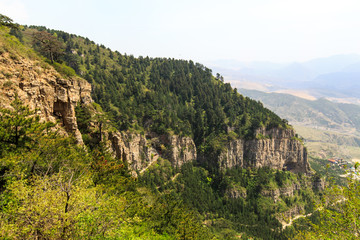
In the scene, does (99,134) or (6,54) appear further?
(99,134)

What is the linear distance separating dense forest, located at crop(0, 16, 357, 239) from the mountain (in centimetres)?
25

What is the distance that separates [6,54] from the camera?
3198cm

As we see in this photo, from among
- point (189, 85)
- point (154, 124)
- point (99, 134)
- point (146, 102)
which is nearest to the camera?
point (99, 134)

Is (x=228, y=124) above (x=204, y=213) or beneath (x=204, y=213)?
above

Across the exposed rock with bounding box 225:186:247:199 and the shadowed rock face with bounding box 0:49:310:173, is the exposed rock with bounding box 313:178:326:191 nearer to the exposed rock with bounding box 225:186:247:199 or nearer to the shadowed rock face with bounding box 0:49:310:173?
the shadowed rock face with bounding box 0:49:310:173

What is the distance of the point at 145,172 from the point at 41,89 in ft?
194

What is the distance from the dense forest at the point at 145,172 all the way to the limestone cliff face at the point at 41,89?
2.98 m

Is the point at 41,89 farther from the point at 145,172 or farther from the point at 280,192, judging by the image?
the point at 280,192

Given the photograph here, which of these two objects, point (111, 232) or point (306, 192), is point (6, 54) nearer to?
point (111, 232)

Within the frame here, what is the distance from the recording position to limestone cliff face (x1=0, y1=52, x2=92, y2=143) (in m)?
30.4

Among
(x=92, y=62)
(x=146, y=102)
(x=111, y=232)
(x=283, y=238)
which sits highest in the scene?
(x=92, y=62)

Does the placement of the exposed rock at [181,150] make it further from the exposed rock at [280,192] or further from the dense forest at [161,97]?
the exposed rock at [280,192]

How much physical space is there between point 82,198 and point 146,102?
9290cm

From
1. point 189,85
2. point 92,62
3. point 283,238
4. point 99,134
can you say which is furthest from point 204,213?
point 92,62
